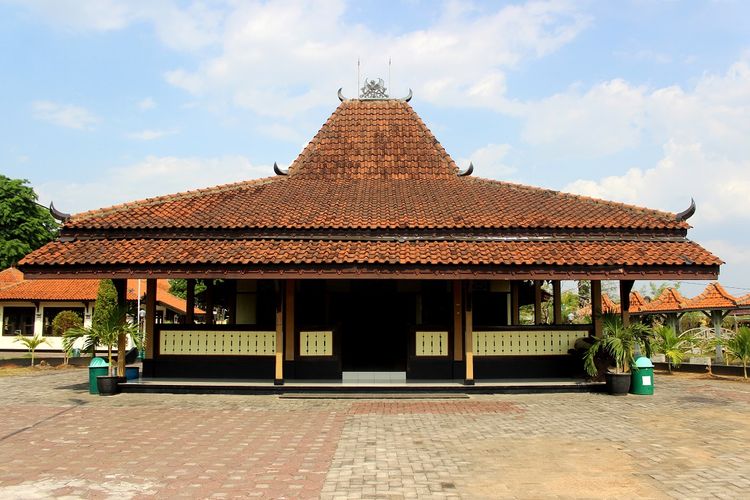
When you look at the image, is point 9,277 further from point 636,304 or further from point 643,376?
point 643,376

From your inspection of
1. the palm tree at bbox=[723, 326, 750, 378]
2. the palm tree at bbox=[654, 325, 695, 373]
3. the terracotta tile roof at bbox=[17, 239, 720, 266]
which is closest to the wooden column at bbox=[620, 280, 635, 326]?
the terracotta tile roof at bbox=[17, 239, 720, 266]

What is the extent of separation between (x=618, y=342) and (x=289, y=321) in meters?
6.63

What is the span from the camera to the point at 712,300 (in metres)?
19.8

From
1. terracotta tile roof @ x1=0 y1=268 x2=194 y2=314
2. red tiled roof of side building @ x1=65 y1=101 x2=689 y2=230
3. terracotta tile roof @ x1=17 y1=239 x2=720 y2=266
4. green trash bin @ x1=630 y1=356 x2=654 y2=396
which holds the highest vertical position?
red tiled roof of side building @ x1=65 y1=101 x2=689 y2=230

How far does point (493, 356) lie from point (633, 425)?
14.1 feet

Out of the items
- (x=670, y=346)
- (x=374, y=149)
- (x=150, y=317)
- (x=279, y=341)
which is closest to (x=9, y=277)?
(x=150, y=317)

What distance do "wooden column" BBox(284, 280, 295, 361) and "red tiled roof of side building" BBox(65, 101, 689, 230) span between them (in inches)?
50.6

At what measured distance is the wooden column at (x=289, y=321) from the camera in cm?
1241

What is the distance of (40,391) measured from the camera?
1298 cm

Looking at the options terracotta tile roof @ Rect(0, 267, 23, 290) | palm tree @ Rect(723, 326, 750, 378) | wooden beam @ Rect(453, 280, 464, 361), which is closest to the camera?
wooden beam @ Rect(453, 280, 464, 361)

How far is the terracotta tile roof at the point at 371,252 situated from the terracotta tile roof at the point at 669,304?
10.0 metres

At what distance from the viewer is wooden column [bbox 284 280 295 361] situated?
1241 cm

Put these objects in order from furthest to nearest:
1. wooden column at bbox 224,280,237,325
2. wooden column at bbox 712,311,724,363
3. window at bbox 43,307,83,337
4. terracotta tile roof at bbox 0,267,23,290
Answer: terracotta tile roof at bbox 0,267,23,290 < window at bbox 43,307,83,337 < wooden column at bbox 712,311,724,363 < wooden column at bbox 224,280,237,325

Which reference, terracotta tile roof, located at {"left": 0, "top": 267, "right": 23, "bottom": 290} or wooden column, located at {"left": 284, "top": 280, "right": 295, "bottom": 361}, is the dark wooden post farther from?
terracotta tile roof, located at {"left": 0, "top": 267, "right": 23, "bottom": 290}
